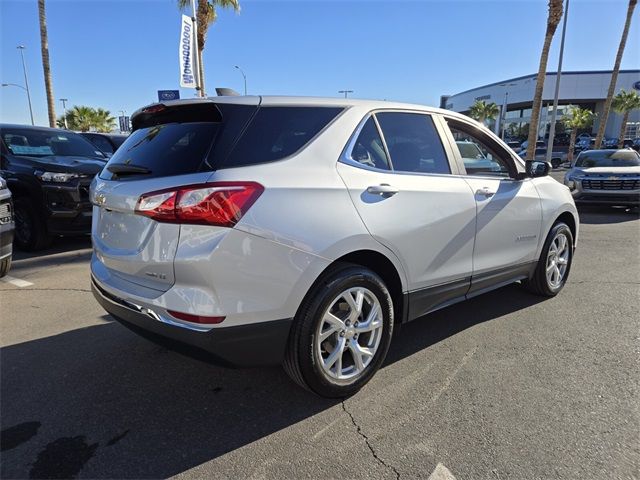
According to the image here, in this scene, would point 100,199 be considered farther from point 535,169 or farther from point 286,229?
point 535,169

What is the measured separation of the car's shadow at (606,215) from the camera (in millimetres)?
9938

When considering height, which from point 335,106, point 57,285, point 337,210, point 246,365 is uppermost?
point 335,106

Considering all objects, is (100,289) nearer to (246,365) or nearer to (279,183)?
(246,365)

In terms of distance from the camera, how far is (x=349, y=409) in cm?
272

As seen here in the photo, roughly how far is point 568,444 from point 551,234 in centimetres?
258

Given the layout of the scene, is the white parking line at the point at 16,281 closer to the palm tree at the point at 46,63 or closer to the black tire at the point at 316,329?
the black tire at the point at 316,329

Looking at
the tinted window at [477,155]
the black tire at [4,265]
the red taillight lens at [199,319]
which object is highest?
the tinted window at [477,155]

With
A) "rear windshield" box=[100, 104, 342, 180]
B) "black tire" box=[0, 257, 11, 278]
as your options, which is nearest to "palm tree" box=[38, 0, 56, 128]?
"black tire" box=[0, 257, 11, 278]

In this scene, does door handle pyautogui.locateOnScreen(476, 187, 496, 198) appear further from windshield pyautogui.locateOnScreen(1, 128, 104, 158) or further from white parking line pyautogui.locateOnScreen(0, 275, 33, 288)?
windshield pyautogui.locateOnScreen(1, 128, 104, 158)

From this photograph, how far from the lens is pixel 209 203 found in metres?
2.22

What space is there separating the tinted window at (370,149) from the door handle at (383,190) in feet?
0.53

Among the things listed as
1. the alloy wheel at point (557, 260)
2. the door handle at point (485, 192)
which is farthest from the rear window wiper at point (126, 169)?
the alloy wheel at point (557, 260)

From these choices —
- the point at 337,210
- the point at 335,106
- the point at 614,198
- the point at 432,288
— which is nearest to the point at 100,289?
the point at 337,210

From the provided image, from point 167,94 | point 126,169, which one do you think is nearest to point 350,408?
point 126,169
